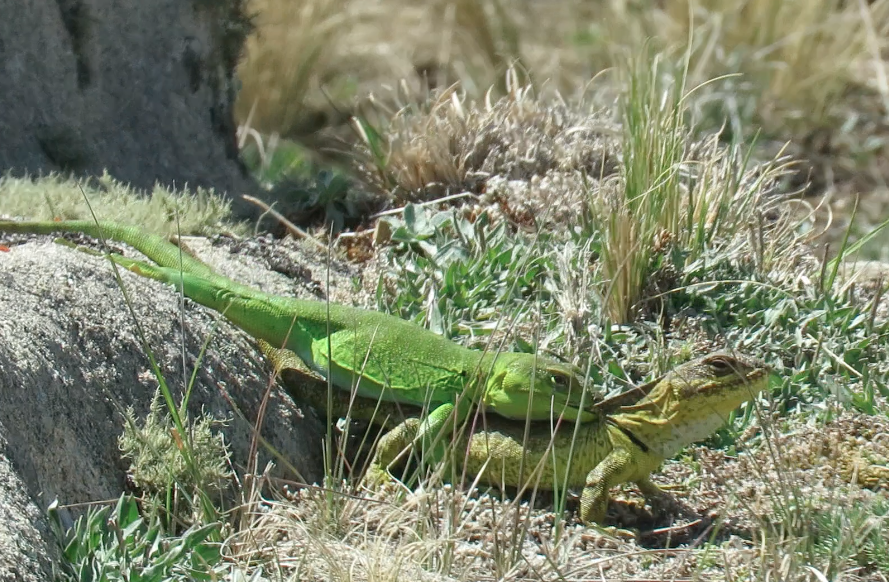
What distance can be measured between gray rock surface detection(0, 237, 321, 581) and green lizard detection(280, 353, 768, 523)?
1.33 ft

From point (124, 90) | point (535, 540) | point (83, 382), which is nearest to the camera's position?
point (83, 382)

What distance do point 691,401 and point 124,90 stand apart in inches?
152

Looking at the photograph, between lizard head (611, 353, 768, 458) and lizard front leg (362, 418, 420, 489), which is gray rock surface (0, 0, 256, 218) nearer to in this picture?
lizard front leg (362, 418, 420, 489)

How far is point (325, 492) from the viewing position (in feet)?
10.7

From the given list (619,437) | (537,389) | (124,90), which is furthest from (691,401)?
(124,90)

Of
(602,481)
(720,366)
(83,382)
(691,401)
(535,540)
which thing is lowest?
(535,540)

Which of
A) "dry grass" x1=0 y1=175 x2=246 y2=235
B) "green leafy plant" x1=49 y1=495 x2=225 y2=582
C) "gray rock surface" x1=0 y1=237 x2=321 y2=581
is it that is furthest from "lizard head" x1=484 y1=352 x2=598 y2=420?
"dry grass" x1=0 y1=175 x2=246 y2=235

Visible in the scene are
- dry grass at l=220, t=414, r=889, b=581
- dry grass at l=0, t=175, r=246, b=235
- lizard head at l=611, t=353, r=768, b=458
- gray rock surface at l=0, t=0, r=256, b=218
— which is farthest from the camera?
gray rock surface at l=0, t=0, r=256, b=218

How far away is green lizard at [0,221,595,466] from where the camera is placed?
→ 11.9 ft

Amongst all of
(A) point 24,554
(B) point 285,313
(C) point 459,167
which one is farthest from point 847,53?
(A) point 24,554

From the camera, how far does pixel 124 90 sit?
6102mm

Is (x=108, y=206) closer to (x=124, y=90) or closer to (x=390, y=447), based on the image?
(x=124, y=90)

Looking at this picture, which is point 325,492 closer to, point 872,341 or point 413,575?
point 413,575

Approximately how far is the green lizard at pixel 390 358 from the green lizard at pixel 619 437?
0.28 ft
